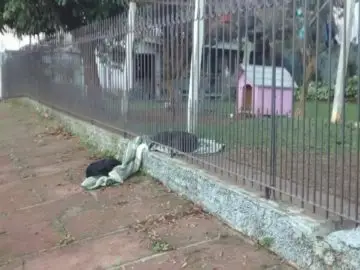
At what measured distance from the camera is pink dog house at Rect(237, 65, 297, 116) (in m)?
4.38

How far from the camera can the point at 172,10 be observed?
6395 mm

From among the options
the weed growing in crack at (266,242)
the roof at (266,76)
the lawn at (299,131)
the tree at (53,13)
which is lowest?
the weed growing in crack at (266,242)

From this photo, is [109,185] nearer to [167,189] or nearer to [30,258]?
[167,189]

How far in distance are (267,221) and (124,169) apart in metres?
3.05

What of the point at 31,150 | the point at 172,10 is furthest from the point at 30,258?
the point at 31,150

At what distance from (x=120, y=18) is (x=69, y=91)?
3.94 meters

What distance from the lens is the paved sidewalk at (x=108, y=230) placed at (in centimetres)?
439

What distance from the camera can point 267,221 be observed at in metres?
4.30

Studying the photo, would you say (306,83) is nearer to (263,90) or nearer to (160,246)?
(263,90)

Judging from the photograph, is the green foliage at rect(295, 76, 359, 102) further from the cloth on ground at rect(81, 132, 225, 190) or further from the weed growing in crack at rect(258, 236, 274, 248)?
the cloth on ground at rect(81, 132, 225, 190)

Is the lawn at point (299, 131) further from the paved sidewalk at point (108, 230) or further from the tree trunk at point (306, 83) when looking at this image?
the paved sidewalk at point (108, 230)

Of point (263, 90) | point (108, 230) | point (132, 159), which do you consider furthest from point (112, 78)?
point (263, 90)

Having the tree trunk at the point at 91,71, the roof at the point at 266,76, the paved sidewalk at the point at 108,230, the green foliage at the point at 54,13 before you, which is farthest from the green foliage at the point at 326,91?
the green foliage at the point at 54,13

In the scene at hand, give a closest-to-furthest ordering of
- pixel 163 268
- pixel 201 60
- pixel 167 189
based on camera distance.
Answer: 1. pixel 163 268
2. pixel 201 60
3. pixel 167 189
